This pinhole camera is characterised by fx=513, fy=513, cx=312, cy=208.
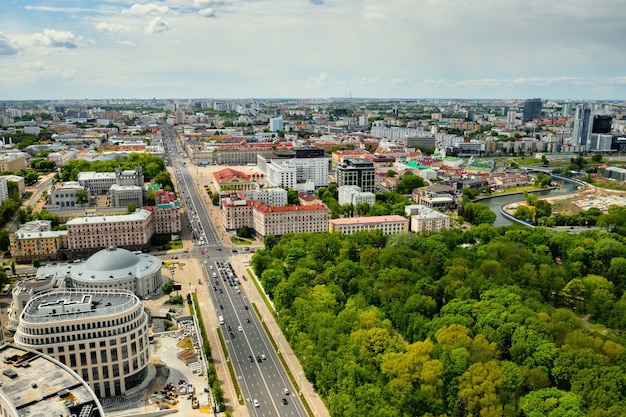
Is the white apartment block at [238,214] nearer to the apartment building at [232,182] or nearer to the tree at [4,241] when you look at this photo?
the apartment building at [232,182]

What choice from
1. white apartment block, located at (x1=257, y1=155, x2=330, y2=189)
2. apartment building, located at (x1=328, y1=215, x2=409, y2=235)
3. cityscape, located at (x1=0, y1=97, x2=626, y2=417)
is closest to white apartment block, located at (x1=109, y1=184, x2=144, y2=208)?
cityscape, located at (x1=0, y1=97, x2=626, y2=417)

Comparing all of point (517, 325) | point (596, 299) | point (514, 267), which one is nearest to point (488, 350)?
point (517, 325)

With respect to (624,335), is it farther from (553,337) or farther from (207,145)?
(207,145)

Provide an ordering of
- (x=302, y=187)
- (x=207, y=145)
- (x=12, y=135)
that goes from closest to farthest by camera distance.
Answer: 1. (x=302, y=187)
2. (x=207, y=145)
3. (x=12, y=135)

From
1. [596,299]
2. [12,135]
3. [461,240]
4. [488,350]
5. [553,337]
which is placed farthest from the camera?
[12,135]

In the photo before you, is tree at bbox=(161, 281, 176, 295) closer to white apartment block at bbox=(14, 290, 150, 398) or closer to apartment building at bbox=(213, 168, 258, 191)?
white apartment block at bbox=(14, 290, 150, 398)

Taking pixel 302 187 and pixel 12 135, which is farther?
pixel 12 135

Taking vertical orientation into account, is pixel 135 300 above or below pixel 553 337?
above

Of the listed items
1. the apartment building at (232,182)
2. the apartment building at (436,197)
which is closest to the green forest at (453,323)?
the apartment building at (436,197)
